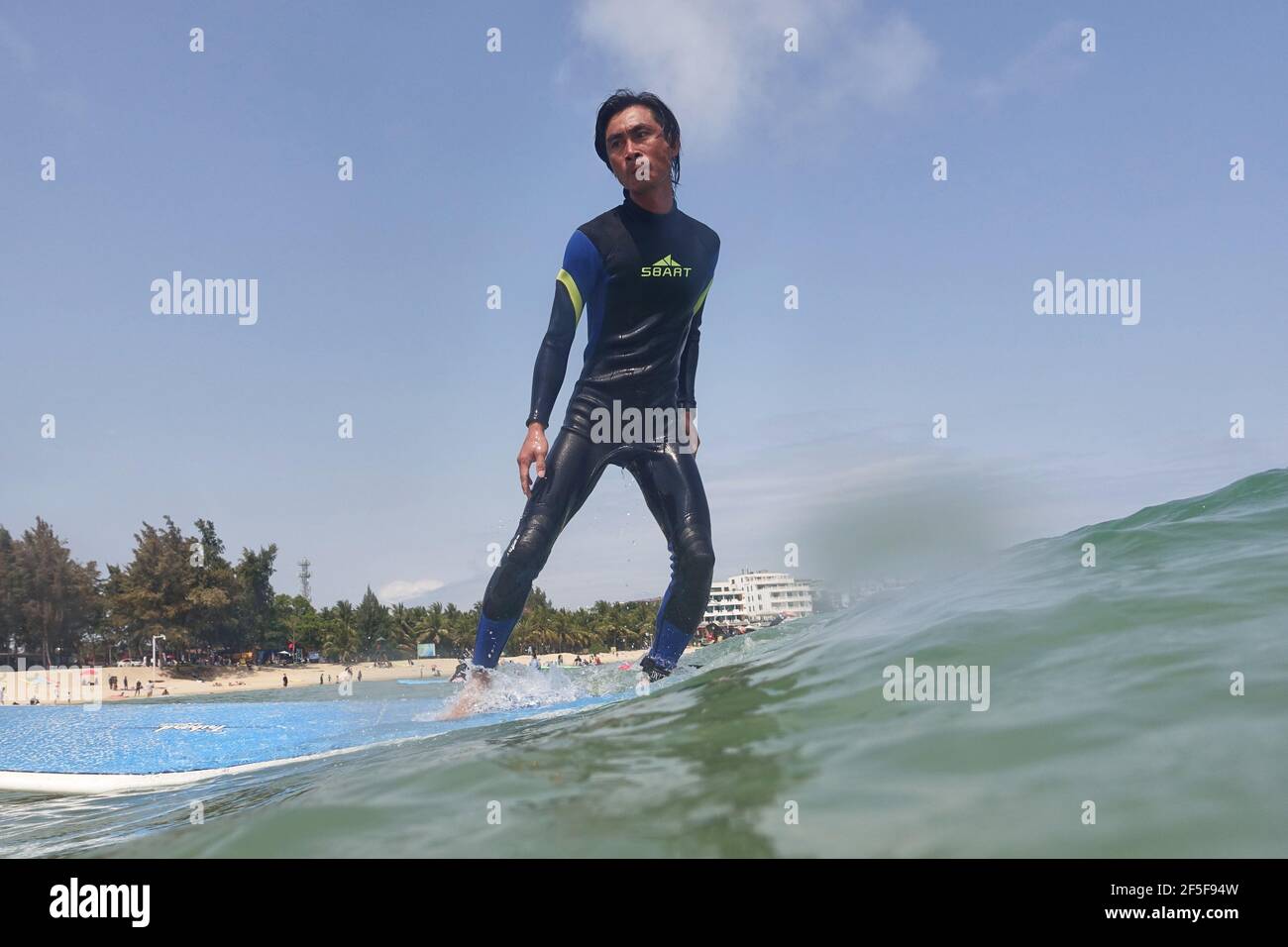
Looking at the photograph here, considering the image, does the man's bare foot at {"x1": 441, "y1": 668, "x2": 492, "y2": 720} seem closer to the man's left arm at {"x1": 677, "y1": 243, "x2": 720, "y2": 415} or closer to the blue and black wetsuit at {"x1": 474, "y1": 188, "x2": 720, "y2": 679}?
the blue and black wetsuit at {"x1": 474, "y1": 188, "x2": 720, "y2": 679}

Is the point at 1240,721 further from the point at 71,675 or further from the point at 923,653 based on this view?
the point at 71,675

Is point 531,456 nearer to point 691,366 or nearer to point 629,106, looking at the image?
point 691,366

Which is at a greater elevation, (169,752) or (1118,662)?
(1118,662)

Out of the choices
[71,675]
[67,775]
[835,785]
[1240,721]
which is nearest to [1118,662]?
[1240,721]

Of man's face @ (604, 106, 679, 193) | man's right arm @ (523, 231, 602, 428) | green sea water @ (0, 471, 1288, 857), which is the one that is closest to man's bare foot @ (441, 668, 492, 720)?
green sea water @ (0, 471, 1288, 857)

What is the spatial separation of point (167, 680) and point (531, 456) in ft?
162

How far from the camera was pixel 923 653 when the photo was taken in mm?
3475

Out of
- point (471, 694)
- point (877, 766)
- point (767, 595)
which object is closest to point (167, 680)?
point (767, 595)

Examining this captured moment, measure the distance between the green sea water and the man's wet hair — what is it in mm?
3318

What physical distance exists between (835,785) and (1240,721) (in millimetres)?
1168

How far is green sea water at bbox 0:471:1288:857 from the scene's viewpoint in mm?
2021

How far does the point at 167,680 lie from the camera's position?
1833 inches
